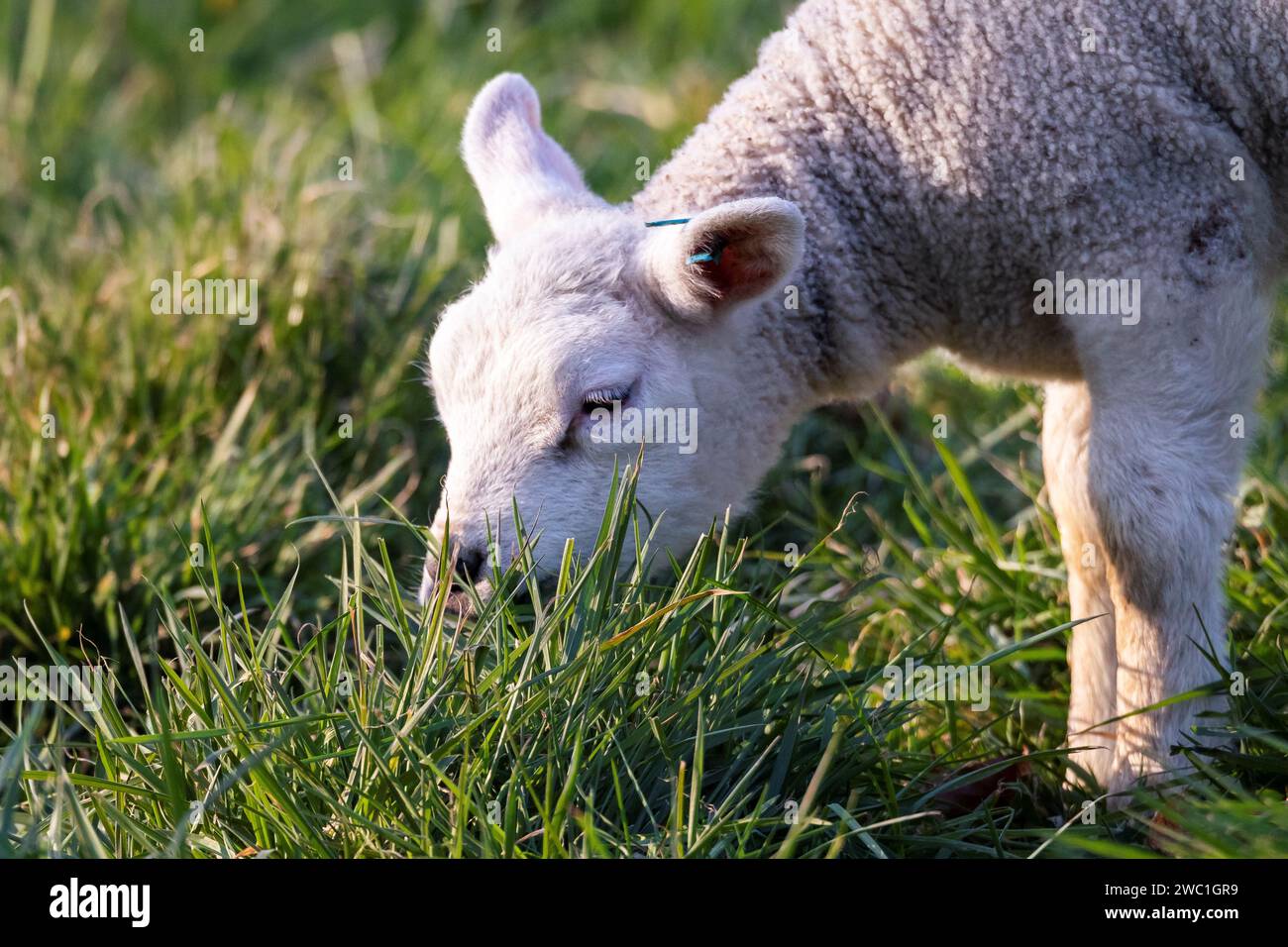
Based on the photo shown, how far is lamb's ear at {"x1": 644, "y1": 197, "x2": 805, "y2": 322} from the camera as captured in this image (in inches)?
127

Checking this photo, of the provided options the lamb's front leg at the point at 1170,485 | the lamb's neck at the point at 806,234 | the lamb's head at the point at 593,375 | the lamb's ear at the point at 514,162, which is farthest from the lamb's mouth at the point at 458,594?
the lamb's front leg at the point at 1170,485

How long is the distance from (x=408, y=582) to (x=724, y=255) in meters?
1.44

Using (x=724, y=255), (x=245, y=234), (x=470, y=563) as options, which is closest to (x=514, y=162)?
(x=724, y=255)

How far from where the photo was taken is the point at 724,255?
3.38 meters

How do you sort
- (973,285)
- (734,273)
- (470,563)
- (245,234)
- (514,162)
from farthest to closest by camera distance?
(245,234) < (514,162) < (973,285) < (734,273) < (470,563)

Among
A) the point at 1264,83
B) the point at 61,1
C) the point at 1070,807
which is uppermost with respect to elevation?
the point at 61,1

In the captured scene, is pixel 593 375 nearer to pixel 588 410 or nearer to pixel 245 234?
pixel 588 410

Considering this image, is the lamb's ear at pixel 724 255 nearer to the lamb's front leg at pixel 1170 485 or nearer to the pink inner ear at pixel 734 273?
the pink inner ear at pixel 734 273

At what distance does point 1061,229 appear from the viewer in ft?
11.0

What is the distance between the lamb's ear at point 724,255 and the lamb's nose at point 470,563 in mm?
726

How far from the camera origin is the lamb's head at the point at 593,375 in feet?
10.9
